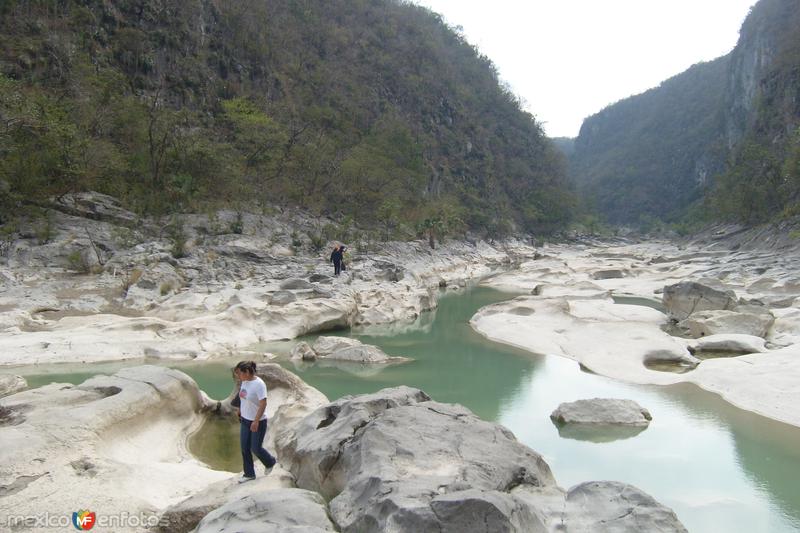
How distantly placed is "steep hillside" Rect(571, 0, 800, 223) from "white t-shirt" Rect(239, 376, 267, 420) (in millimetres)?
36588

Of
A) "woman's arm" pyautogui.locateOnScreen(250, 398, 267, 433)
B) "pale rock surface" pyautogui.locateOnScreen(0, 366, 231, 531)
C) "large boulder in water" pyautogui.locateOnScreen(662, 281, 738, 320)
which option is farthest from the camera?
"large boulder in water" pyautogui.locateOnScreen(662, 281, 738, 320)

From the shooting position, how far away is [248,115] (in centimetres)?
3038

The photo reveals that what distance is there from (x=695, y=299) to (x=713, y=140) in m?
84.4

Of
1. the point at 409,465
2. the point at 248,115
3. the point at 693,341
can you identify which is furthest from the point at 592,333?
the point at 248,115

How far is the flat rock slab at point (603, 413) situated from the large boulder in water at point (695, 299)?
833 cm

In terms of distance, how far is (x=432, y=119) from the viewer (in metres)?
60.5

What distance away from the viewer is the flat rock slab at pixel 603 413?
Answer: 8.31m

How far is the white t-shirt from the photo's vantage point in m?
5.16

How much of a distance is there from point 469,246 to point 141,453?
36.6 metres

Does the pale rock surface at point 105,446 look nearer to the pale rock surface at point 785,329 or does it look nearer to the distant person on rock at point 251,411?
the distant person on rock at point 251,411

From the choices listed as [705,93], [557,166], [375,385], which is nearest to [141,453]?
[375,385]

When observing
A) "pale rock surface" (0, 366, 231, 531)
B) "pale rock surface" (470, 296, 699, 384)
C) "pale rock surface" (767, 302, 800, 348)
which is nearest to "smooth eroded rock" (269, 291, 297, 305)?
"pale rock surface" (470, 296, 699, 384)

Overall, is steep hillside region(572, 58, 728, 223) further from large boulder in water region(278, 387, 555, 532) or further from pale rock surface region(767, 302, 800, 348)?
large boulder in water region(278, 387, 555, 532)

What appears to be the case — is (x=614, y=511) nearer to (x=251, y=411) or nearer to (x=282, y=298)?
(x=251, y=411)
